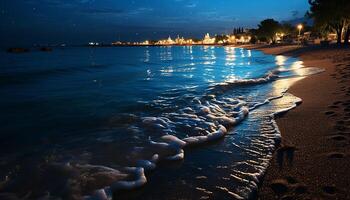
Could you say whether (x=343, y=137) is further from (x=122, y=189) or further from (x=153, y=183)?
(x=122, y=189)

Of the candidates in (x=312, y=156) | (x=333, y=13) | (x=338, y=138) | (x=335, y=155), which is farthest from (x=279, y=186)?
(x=333, y=13)

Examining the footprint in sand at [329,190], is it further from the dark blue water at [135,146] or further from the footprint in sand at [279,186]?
the dark blue water at [135,146]

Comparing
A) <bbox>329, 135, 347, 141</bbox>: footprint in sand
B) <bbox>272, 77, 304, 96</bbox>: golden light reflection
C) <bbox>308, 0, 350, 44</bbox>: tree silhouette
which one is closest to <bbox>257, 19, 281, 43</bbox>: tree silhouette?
<bbox>308, 0, 350, 44</bbox>: tree silhouette

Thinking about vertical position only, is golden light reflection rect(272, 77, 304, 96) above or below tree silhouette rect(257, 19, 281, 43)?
below

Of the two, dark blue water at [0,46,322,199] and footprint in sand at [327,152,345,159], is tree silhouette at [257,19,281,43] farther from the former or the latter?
footprint in sand at [327,152,345,159]

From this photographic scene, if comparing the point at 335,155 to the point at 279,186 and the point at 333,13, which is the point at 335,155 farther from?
the point at 333,13

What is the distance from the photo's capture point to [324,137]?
5.81 meters

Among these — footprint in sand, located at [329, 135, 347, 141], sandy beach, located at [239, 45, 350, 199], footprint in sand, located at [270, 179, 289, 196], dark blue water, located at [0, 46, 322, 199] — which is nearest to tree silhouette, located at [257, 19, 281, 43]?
dark blue water, located at [0, 46, 322, 199]

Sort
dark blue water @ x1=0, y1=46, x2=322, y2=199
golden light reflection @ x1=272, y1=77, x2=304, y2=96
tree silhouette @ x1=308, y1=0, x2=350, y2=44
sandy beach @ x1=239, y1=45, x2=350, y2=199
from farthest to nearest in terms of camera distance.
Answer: tree silhouette @ x1=308, y1=0, x2=350, y2=44
golden light reflection @ x1=272, y1=77, x2=304, y2=96
dark blue water @ x1=0, y1=46, x2=322, y2=199
sandy beach @ x1=239, y1=45, x2=350, y2=199

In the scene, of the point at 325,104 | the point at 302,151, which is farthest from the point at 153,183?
the point at 325,104

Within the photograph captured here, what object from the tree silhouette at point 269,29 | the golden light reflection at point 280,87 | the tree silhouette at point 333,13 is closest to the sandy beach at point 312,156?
the golden light reflection at point 280,87

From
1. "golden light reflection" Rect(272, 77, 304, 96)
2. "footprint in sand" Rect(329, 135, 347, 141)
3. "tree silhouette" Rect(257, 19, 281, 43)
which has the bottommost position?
"footprint in sand" Rect(329, 135, 347, 141)

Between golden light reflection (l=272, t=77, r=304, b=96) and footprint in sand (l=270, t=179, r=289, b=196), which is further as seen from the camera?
golden light reflection (l=272, t=77, r=304, b=96)

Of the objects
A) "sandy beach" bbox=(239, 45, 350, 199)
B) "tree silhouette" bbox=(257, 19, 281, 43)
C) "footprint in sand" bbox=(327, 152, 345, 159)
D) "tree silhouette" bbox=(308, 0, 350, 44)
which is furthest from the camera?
"tree silhouette" bbox=(257, 19, 281, 43)
